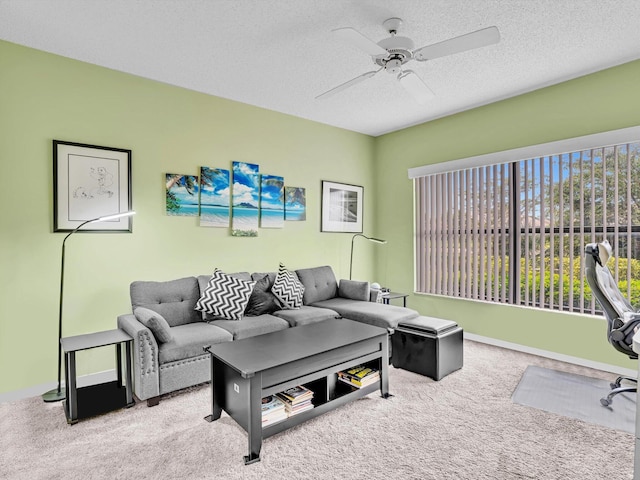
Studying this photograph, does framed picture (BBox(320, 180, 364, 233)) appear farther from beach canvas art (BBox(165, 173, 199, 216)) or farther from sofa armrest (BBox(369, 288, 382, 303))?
beach canvas art (BBox(165, 173, 199, 216))

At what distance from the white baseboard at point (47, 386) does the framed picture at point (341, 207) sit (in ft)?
9.65

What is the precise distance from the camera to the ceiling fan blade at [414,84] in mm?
2742

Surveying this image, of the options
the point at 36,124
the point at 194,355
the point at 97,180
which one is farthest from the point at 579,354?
the point at 36,124

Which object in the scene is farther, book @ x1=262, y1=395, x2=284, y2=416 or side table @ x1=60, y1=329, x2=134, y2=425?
side table @ x1=60, y1=329, x2=134, y2=425

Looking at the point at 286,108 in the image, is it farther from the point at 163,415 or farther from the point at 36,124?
the point at 163,415

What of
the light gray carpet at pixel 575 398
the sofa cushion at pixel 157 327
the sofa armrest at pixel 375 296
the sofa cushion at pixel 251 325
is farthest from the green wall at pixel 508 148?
the sofa cushion at pixel 157 327

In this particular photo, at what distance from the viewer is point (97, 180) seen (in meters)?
3.21

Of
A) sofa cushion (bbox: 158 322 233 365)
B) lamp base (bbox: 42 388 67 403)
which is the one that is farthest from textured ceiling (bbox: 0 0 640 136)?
lamp base (bbox: 42 388 67 403)

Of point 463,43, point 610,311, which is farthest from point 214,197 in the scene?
point 610,311

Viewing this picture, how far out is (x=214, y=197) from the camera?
3.92 meters

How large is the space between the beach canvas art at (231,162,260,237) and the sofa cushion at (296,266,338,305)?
80 centimetres

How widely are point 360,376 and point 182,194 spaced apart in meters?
2.49

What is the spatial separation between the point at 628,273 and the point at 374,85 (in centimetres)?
299

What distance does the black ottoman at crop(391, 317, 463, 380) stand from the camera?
10.5 ft
